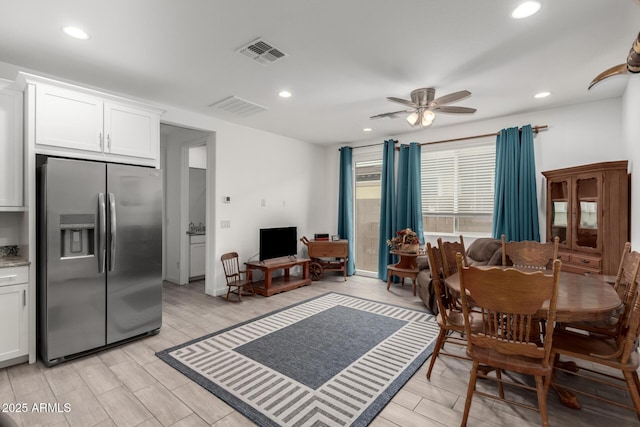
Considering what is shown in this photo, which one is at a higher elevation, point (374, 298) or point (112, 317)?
point (112, 317)

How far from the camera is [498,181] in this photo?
4.61 meters

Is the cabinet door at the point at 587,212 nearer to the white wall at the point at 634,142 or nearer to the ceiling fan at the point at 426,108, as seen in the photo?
the white wall at the point at 634,142

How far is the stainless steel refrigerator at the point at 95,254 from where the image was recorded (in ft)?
8.80

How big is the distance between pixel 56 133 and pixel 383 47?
3.03 m

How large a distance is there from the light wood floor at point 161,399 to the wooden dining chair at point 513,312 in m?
0.31

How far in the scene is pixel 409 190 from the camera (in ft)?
18.0

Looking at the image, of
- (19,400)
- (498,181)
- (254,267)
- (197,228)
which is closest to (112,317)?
(19,400)

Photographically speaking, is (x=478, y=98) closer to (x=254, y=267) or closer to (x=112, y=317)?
(x=254, y=267)

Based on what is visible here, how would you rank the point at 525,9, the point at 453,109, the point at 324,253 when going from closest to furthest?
the point at 525,9, the point at 453,109, the point at 324,253

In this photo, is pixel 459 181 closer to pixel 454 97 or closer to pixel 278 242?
pixel 454 97

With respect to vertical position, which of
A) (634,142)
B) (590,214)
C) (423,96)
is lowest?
(590,214)

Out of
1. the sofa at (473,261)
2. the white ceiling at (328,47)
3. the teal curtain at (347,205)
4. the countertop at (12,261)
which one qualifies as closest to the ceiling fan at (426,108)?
the white ceiling at (328,47)

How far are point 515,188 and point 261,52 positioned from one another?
389 cm

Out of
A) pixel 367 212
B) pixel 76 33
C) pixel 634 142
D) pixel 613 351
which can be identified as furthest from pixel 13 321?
pixel 634 142
